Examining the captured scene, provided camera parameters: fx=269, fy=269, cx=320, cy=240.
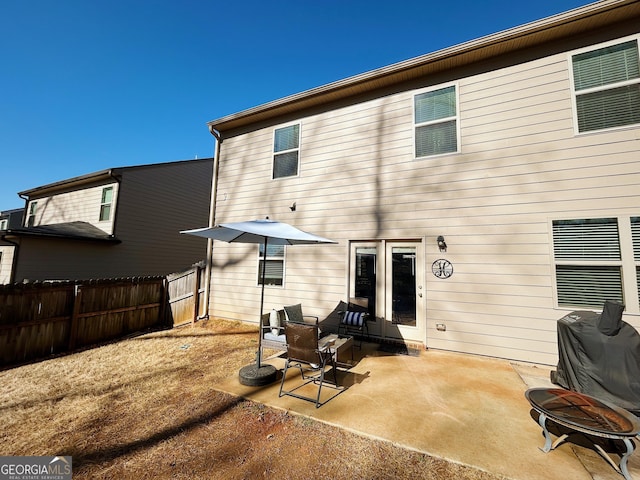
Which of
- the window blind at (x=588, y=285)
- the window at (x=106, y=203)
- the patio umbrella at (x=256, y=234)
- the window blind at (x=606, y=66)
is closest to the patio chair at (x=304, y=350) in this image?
the patio umbrella at (x=256, y=234)

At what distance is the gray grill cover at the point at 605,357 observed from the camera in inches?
121

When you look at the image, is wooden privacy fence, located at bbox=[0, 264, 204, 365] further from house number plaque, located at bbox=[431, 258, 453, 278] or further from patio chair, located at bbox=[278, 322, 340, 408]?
house number plaque, located at bbox=[431, 258, 453, 278]

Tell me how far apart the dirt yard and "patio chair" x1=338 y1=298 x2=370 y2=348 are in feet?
7.45

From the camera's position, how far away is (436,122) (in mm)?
5562

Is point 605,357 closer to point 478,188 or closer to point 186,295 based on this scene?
point 478,188

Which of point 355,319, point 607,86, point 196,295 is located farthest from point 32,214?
point 607,86

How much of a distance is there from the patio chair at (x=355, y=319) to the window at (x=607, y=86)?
491 centimetres

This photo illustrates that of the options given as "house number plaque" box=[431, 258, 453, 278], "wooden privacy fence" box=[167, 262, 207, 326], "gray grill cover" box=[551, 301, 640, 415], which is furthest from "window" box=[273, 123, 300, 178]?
"gray grill cover" box=[551, 301, 640, 415]

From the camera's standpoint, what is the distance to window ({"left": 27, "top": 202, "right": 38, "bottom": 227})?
14016 millimetres

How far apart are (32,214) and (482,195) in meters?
20.3

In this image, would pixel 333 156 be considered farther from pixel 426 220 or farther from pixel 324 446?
pixel 324 446

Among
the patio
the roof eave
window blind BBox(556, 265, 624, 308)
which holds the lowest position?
the patio

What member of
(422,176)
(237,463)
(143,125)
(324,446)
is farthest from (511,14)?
(143,125)

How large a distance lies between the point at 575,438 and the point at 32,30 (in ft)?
44.9
